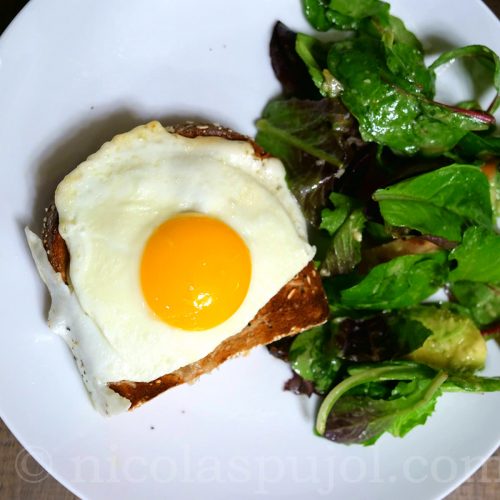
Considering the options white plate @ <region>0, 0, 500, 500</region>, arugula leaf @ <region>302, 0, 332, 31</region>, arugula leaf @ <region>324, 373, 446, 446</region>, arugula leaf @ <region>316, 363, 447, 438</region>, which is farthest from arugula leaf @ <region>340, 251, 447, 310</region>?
arugula leaf @ <region>302, 0, 332, 31</region>

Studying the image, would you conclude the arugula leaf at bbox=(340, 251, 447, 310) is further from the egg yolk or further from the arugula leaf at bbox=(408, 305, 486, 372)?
the egg yolk

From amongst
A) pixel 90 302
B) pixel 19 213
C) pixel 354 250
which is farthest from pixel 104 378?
pixel 354 250

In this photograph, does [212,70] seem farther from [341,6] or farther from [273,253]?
[273,253]

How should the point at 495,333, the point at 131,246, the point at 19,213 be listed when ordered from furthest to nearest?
1. the point at 495,333
2. the point at 19,213
3. the point at 131,246

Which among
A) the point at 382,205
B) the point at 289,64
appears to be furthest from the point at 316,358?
the point at 289,64

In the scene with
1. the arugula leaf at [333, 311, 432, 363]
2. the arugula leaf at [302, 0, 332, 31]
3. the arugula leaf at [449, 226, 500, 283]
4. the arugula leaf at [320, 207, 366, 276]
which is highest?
the arugula leaf at [302, 0, 332, 31]

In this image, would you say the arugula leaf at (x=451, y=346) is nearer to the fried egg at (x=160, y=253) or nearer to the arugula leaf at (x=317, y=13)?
the fried egg at (x=160, y=253)
